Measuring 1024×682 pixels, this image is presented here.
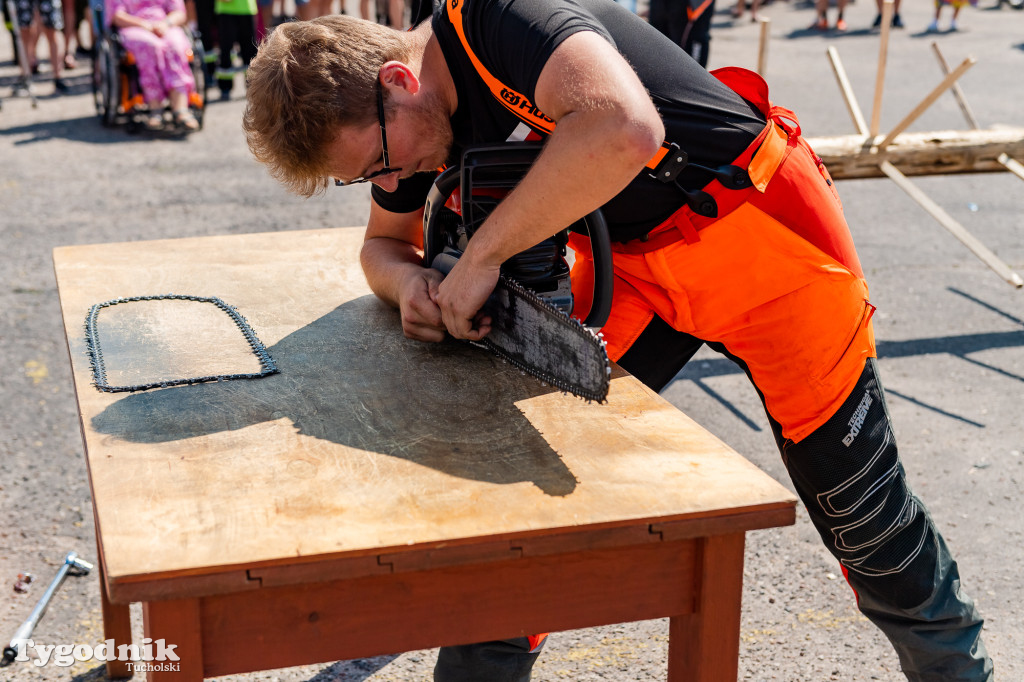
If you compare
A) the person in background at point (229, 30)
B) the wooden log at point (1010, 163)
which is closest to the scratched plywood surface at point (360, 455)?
the wooden log at point (1010, 163)

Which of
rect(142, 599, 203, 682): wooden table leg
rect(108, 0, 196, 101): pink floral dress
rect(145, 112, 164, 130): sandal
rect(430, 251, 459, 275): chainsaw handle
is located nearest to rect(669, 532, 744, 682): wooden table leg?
rect(142, 599, 203, 682): wooden table leg

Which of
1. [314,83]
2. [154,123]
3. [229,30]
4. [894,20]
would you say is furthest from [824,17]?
[314,83]

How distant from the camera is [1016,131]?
454 centimetres

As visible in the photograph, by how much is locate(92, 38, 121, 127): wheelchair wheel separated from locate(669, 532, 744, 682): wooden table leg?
298 inches

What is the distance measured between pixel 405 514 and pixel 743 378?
122 inches

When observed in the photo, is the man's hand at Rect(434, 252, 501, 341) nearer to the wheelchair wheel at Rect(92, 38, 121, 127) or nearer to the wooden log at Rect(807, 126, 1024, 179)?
the wooden log at Rect(807, 126, 1024, 179)

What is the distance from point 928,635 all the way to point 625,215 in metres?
1.04

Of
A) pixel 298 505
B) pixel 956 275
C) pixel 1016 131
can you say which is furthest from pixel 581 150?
pixel 956 275

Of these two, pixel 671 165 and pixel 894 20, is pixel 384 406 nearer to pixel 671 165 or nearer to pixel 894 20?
pixel 671 165

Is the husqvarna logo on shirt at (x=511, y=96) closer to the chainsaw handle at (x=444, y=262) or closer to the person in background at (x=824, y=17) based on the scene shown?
the chainsaw handle at (x=444, y=262)

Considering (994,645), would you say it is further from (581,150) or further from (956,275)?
(956,275)

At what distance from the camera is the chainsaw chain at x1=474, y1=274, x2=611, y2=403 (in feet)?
4.87

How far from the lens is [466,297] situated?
170 cm

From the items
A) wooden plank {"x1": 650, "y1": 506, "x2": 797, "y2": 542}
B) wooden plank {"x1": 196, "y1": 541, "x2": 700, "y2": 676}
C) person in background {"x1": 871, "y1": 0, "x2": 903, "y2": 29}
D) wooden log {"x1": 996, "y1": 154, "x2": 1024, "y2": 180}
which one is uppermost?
wooden plank {"x1": 650, "y1": 506, "x2": 797, "y2": 542}
